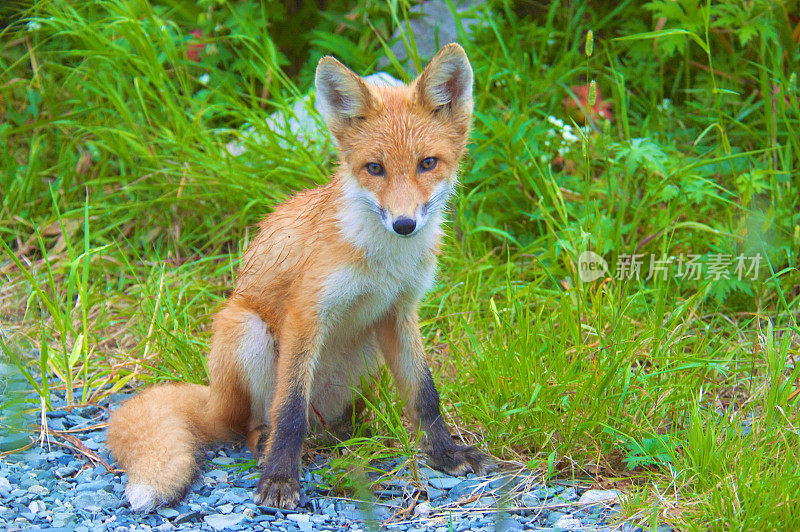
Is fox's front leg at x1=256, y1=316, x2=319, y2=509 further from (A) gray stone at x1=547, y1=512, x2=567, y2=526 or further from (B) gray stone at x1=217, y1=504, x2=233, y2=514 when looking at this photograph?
(A) gray stone at x1=547, y1=512, x2=567, y2=526

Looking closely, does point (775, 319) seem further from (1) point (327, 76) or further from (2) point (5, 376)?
(2) point (5, 376)

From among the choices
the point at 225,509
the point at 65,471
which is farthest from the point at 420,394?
the point at 65,471

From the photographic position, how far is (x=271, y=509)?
2.92 metres

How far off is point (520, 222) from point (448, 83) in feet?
6.23

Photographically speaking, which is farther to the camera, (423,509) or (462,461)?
(462,461)

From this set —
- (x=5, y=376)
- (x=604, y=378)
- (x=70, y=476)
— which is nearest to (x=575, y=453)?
(x=604, y=378)

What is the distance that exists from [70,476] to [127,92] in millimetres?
3245

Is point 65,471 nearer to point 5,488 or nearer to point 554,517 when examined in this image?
point 5,488

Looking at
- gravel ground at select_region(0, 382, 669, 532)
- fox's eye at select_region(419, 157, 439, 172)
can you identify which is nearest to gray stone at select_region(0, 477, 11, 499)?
gravel ground at select_region(0, 382, 669, 532)

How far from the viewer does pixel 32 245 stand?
17.2 ft

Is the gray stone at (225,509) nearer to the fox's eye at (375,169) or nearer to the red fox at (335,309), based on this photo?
the red fox at (335,309)

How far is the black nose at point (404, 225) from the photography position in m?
2.83

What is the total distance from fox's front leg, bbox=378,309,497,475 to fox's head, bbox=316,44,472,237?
508mm

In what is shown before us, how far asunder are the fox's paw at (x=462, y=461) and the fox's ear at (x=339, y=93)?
1.40 meters
